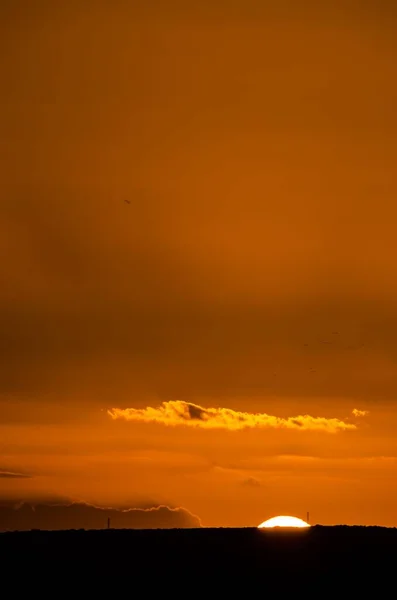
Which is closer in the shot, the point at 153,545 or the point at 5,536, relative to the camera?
the point at 153,545

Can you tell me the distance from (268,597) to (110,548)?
482 inches

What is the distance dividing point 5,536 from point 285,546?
1738 cm

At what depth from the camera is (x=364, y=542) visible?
66.6 m

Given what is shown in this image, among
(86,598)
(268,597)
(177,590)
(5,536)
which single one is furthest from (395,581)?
(5,536)

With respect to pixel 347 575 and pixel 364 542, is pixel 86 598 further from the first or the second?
pixel 364 542

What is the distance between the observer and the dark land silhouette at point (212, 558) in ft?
184

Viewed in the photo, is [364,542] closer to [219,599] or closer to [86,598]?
[219,599]

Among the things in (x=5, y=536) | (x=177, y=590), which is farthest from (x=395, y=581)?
(x=5, y=536)

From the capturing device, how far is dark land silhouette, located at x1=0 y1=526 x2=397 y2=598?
184 ft

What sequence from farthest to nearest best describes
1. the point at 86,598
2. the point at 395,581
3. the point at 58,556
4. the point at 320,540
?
the point at 320,540 → the point at 58,556 → the point at 395,581 → the point at 86,598

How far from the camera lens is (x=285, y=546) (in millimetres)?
64188

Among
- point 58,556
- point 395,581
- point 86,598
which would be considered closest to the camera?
point 86,598

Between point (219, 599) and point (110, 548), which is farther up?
point (110, 548)

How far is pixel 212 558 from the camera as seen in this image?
60.7m
